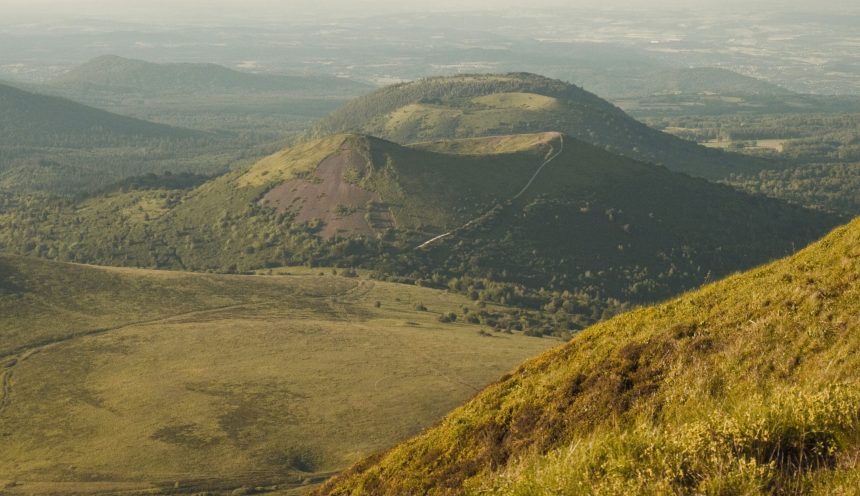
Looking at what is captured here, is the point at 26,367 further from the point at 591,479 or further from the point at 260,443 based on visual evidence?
the point at 591,479

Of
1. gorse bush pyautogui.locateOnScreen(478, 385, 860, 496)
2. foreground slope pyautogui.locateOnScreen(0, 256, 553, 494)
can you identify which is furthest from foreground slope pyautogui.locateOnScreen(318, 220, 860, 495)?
foreground slope pyautogui.locateOnScreen(0, 256, 553, 494)

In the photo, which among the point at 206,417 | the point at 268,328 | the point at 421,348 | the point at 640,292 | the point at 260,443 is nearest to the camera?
the point at 260,443

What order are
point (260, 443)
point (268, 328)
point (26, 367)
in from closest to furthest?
point (260, 443), point (26, 367), point (268, 328)

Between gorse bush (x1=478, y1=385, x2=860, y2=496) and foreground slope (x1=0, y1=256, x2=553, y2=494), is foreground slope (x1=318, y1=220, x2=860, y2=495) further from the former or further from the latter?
foreground slope (x1=0, y1=256, x2=553, y2=494)

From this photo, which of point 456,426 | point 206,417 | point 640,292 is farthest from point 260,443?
point 640,292

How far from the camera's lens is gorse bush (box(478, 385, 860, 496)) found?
47.8 feet

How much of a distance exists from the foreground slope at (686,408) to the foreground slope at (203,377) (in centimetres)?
6207

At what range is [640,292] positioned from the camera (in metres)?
200

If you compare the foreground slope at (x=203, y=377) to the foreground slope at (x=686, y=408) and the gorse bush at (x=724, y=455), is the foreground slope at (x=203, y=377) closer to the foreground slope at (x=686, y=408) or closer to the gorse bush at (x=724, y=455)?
the foreground slope at (x=686, y=408)

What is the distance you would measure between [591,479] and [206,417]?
95342mm

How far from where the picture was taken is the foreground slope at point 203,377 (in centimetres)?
9469

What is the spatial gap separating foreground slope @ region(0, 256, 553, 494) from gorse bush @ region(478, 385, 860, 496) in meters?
78.4

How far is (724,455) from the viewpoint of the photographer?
49.9 ft

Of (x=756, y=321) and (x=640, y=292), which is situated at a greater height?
(x=756, y=321)
